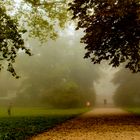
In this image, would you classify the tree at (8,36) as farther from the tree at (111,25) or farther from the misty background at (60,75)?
the misty background at (60,75)

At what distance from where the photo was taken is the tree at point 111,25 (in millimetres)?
23094

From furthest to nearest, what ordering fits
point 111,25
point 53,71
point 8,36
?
point 53,71 < point 111,25 < point 8,36

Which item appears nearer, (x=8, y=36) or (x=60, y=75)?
(x=8, y=36)

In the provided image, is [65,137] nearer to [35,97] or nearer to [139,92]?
[139,92]

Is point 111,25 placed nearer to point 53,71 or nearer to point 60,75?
point 60,75

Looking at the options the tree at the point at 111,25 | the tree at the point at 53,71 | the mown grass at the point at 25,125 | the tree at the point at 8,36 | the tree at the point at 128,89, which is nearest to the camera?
the mown grass at the point at 25,125

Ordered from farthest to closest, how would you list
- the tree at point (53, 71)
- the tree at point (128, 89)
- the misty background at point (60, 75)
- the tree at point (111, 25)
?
the tree at point (53, 71) → the misty background at point (60, 75) → the tree at point (128, 89) → the tree at point (111, 25)

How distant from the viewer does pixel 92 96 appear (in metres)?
81.4

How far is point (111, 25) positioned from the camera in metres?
24.2

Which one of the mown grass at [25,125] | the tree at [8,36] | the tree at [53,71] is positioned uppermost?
the tree at [53,71]

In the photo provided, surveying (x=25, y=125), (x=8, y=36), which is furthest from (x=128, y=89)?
(x=8, y=36)

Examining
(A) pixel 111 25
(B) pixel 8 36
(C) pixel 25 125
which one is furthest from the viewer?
(A) pixel 111 25

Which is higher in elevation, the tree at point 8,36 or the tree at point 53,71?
the tree at point 53,71

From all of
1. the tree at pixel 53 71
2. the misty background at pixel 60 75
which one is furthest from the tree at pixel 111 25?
the tree at pixel 53 71
